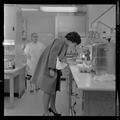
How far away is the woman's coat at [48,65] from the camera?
98.2 inches

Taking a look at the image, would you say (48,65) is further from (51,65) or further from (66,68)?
(66,68)

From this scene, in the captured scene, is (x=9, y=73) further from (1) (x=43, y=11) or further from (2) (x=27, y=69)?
(1) (x=43, y=11)

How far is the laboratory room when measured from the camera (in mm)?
1640

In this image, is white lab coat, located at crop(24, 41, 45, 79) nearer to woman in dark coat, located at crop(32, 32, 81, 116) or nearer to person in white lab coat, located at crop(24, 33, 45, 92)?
person in white lab coat, located at crop(24, 33, 45, 92)

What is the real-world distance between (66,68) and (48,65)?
1.06m

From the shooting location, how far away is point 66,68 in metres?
3.55

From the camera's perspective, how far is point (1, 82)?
5.35 ft

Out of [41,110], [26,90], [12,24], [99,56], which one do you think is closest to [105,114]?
[99,56]

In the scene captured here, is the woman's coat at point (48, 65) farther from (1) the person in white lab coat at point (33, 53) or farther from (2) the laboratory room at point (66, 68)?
(1) the person in white lab coat at point (33, 53)

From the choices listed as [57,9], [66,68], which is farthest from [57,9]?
[66,68]

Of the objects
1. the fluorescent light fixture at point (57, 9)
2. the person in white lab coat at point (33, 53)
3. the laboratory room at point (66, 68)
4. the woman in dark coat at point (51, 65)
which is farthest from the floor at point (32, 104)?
the fluorescent light fixture at point (57, 9)
